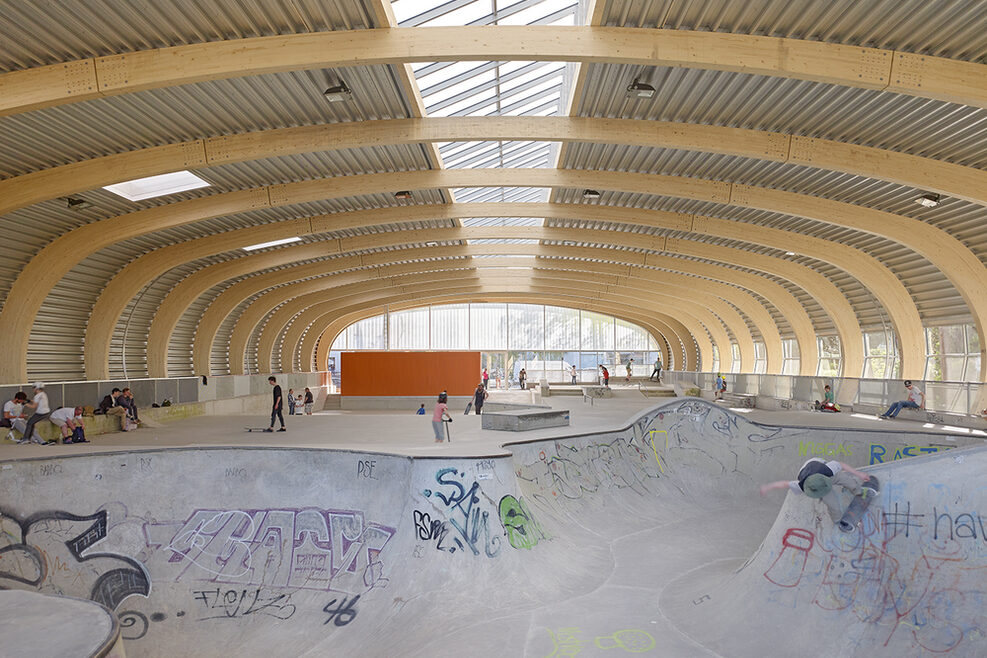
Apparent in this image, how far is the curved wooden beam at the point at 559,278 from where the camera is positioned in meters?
35.2

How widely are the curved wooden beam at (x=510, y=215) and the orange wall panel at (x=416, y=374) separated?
15.3 m

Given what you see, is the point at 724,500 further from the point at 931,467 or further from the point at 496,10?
the point at 496,10

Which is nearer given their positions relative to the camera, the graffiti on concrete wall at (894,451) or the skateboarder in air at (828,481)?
the skateboarder in air at (828,481)

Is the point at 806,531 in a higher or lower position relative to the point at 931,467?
lower

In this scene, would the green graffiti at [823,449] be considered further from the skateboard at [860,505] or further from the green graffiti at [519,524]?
the skateboard at [860,505]

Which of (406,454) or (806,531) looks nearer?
(806,531)

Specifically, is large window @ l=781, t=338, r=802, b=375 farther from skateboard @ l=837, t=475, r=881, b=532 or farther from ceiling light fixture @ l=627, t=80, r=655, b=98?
skateboard @ l=837, t=475, r=881, b=532

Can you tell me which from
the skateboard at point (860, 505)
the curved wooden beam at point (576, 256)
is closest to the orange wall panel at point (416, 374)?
the curved wooden beam at point (576, 256)

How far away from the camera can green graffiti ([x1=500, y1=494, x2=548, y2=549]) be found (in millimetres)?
10484

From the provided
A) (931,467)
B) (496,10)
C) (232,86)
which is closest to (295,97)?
(232,86)

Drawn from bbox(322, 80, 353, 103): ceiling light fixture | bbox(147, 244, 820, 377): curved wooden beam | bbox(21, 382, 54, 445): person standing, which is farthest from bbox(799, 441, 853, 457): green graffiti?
bbox(21, 382, 54, 445): person standing

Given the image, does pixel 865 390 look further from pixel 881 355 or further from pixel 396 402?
pixel 396 402

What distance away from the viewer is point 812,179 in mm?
17688

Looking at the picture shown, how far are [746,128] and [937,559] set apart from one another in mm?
9859
